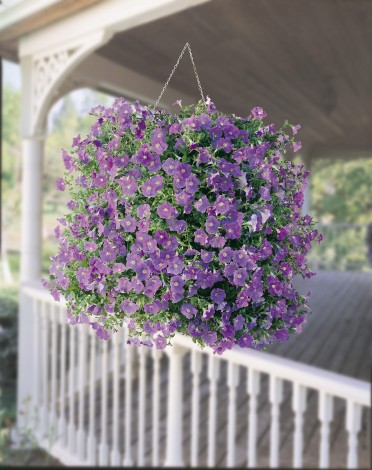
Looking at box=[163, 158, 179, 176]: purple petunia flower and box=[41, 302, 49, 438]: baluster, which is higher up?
box=[163, 158, 179, 176]: purple petunia flower

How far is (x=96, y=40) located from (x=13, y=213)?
27.9 ft

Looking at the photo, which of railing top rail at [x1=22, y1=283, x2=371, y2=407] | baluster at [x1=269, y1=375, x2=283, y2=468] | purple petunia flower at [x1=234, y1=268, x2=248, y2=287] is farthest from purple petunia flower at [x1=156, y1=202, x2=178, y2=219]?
baluster at [x1=269, y1=375, x2=283, y2=468]

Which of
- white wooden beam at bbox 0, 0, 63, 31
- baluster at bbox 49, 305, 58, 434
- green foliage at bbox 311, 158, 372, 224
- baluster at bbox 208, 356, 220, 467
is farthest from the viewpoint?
green foliage at bbox 311, 158, 372, 224

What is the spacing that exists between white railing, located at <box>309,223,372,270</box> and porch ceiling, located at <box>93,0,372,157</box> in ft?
13.8

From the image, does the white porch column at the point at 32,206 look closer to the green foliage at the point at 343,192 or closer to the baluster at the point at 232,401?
the baluster at the point at 232,401

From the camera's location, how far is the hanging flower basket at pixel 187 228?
2.78ft

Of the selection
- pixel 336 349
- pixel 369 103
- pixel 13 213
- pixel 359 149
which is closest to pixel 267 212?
pixel 336 349

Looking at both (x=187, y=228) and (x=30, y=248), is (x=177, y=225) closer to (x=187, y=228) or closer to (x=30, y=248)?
(x=187, y=228)

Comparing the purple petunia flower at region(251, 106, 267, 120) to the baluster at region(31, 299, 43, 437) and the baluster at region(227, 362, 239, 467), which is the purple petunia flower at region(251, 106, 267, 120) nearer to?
the baluster at region(227, 362, 239, 467)

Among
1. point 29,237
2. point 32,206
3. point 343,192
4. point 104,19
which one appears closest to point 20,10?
point 104,19

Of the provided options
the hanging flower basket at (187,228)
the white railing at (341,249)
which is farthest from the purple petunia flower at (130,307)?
the white railing at (341,249)

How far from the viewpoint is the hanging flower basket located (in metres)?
0.85

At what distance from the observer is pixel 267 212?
86 cm

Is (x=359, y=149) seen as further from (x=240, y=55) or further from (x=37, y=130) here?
(x=37, y=130)
